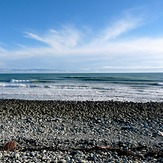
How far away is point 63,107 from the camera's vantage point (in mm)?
16422

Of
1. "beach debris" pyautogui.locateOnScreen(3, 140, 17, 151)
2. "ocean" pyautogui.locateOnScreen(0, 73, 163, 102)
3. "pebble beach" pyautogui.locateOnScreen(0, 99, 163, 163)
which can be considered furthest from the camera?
"ocean" pyautogui.locateOnScreen(0, 73, 163, 102)

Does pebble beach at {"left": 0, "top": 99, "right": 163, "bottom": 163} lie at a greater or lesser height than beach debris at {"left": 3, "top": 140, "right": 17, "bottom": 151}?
lesser

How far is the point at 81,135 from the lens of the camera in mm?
9781

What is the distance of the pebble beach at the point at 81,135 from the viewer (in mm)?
7012

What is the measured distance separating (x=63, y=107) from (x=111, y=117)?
4.09 meters

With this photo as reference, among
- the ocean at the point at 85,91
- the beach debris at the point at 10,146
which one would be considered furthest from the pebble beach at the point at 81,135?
the ocean at the point at 85,91

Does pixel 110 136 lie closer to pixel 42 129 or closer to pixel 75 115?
pixel 42 129

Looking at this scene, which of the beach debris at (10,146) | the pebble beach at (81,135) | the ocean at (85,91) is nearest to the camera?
the pebble beach at (81,135)

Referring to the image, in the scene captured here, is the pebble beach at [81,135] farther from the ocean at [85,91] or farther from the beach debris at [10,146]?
the ocean at [85,91]

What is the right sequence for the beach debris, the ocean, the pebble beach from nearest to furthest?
1. the pebble beach
2. the beach debris
3. the ocean

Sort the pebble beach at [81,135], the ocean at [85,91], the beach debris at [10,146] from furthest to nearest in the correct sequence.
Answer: the ocean at [85,91], the beach debris at [10,146], the pebble beach at [81,135]

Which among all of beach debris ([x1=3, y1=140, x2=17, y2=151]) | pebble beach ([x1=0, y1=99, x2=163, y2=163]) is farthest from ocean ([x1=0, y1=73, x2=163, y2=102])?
beach debris ([x1=3, y1=140, x2=17, y2=151])

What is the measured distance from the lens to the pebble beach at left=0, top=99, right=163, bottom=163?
7.01 meters

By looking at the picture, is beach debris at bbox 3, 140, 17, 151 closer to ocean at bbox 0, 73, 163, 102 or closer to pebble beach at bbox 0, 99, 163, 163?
pebble beach at bbox 0, 99, 163, 163
